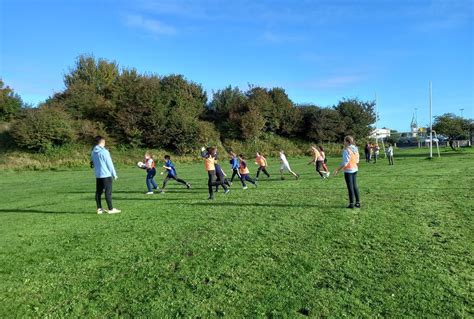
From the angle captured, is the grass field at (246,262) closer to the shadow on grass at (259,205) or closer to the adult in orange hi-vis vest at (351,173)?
the shadow on grass at (259,205)

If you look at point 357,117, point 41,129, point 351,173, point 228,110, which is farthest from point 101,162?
point 357,117

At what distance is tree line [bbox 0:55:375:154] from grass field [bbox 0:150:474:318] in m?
30.4

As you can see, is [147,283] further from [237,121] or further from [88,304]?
[237,121]

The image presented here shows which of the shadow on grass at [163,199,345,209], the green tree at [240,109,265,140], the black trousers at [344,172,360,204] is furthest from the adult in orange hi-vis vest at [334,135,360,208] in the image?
the green tree at [240,109,265,140]

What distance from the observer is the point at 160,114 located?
40.8 m

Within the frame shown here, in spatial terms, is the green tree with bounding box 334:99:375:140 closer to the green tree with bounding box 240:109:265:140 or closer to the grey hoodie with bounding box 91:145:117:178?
the green tree with bounding box 240:109:265:140

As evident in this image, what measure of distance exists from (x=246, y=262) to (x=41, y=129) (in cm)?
3522

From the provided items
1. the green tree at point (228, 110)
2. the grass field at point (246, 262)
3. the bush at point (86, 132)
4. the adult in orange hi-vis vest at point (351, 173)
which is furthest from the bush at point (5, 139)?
the adult in orange hi-vis vest at point (351, 173)

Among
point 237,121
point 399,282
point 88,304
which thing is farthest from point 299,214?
point 237,121

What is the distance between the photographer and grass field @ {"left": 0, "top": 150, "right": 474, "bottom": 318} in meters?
4.22

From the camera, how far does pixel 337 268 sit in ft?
17.0

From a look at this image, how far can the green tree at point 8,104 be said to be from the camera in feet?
140

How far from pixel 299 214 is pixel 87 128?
34.4 metres

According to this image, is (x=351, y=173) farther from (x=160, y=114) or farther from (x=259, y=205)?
(x=160, y=114)
